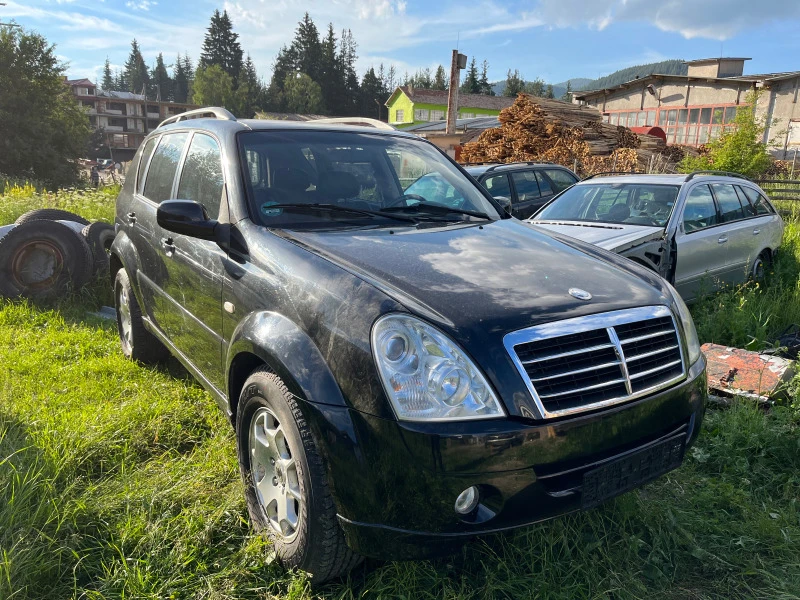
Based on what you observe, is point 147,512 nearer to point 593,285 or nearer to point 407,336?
point 407,336

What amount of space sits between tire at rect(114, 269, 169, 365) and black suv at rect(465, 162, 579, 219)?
5.93 metres

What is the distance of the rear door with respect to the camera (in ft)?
19.3

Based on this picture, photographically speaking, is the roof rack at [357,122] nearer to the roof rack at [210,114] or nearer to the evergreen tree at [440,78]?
the roof rack at [210,114]

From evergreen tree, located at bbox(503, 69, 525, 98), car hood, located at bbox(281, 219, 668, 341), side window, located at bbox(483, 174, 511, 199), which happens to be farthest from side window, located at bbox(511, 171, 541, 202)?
evergreen tree, located at bbox(503, 69, 525, 98)

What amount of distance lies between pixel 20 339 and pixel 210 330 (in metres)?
3.30

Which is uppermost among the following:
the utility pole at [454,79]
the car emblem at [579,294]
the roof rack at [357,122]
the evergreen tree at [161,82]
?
the evergreen tree at [161,82]

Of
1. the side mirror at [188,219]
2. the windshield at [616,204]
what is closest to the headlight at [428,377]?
the side mirror at [188,219]

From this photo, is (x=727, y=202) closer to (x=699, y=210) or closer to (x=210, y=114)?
(x=699, y=210)

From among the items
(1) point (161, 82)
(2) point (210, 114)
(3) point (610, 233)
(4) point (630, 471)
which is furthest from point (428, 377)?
(1) point (161, 82)

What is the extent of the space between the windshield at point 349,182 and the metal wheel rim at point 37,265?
426 cm

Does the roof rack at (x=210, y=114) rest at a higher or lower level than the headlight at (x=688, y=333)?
higher

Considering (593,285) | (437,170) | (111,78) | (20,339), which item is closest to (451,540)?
(593,285)

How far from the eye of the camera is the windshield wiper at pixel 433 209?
3.16 metres

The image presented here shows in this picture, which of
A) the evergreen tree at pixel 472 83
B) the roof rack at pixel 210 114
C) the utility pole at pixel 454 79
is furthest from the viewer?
the evergreen tree at pixel 472 83
